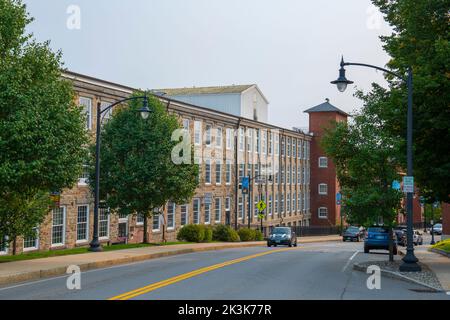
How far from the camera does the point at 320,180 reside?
87438mm

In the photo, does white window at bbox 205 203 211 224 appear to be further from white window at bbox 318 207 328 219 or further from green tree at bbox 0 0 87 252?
white window at bbox 318 207 328 219

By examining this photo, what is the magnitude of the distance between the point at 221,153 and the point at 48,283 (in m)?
41.1

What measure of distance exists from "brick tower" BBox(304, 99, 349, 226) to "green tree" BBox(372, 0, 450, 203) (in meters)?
61.6

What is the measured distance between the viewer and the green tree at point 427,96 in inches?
808

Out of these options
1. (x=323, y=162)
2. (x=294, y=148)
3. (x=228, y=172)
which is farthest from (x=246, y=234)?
(x=323, y=162)

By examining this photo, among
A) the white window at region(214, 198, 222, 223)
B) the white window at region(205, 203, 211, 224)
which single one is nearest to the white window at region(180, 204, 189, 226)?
the white window at region(205, 203, 211, 224)

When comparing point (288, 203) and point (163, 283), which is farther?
point (288, 203)

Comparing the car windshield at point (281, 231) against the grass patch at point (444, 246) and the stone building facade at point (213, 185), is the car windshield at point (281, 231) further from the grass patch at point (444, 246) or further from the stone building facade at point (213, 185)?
the grass patch at point (444, 246)

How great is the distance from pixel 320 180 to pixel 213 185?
34805 mm

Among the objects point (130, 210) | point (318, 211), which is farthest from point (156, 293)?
point (318, 211)

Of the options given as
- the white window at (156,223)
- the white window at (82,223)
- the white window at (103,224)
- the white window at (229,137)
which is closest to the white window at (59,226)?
the white window at (82,223)

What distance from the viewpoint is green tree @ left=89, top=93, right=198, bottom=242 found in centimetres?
3344

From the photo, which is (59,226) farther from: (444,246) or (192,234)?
(444,246)

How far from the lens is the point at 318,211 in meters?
87.4
